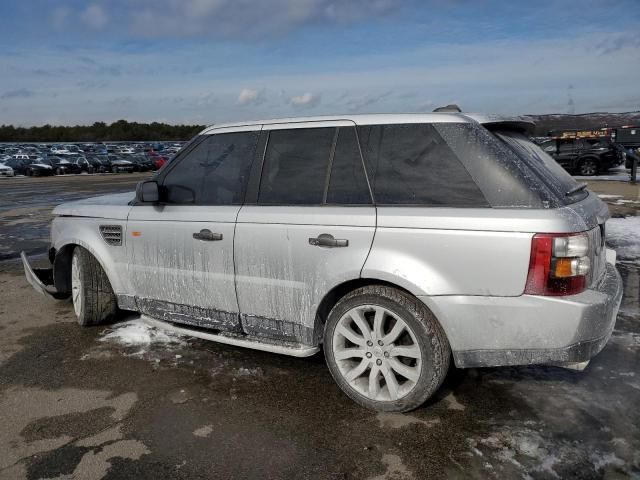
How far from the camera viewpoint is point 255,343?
12.4 feet

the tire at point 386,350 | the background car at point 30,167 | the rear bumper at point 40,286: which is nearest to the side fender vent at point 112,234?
the rear bumper at point 40,286

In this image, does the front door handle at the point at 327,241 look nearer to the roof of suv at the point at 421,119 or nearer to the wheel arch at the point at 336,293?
the wheel arch at the point at 336,293

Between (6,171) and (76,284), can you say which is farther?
(6,171)

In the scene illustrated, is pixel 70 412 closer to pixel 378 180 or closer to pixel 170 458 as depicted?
pixel 170 458

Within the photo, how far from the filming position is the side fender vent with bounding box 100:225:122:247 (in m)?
4.43

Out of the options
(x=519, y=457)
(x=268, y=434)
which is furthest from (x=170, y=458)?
(x=519, y=457)

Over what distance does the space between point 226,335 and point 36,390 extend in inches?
51.1

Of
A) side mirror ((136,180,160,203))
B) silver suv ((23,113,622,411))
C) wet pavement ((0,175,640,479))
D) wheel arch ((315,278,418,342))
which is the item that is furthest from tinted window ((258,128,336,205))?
wet pavement ((0,175,640,479))

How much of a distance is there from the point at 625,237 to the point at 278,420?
7458mm

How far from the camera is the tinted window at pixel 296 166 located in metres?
3.56

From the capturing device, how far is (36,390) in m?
3.78

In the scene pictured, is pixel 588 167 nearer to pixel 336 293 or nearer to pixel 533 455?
pixel 336 293

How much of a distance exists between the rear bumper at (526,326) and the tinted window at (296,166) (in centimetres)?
106

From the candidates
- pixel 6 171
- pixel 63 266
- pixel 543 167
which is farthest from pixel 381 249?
pixel 6 171
